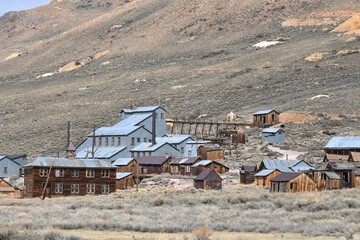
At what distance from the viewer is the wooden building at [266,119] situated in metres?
88.1

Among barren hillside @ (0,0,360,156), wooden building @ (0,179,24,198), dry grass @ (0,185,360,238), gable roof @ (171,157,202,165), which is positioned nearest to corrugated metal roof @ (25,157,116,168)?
wooden building @ (0,179,24,198)

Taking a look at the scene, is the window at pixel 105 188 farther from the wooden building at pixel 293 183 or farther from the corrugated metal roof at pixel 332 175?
the corrugated metal roof at pixel 332 175

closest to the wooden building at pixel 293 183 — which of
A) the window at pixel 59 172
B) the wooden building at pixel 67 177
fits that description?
the wooden building at pixel 67 177

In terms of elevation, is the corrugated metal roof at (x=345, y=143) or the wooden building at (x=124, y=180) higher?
the corrugated metal roof at (x=345, y=143)

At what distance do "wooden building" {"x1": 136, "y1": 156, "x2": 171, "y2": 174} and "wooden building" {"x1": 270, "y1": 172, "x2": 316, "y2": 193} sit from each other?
67.9 feet

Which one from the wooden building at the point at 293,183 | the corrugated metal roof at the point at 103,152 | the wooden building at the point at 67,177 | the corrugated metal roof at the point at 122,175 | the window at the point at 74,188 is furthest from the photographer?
the corrugated metal roof at the point at 103,152

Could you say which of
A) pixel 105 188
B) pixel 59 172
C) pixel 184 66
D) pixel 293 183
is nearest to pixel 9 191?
pixel 59 172

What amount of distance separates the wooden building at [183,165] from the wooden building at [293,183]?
18.3 m

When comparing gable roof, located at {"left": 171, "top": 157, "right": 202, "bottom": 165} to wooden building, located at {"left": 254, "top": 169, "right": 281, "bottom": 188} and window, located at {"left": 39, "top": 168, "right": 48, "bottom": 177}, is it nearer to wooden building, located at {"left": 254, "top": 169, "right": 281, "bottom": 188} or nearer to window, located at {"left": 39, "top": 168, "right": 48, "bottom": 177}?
wooden building, located at {"left": 254, "top": 169, "right": 281, "bottom": 188}

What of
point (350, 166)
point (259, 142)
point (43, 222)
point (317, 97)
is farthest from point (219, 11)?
point (43, 222)

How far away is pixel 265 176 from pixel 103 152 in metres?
25.3

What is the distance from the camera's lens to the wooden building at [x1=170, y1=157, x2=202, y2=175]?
227 feet

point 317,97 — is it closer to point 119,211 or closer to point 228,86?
point 228,86

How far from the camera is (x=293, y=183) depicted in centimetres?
5038
